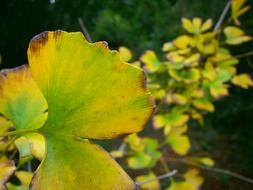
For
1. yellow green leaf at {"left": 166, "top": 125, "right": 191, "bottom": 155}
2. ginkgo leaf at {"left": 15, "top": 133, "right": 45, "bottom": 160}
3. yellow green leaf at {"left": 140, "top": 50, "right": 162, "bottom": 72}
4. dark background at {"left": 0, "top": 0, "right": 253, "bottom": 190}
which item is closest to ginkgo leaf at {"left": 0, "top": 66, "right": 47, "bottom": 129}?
ginkgo leaf at {"left": 15, "top": 133, "right": 45, "bottom": 160}

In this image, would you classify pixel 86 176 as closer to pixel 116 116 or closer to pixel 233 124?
pixel 116 116

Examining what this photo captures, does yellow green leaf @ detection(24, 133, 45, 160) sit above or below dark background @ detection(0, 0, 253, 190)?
above

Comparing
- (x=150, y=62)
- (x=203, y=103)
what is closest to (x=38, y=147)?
(x=150, y=62)

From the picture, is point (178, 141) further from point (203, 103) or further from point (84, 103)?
point (84, 103)

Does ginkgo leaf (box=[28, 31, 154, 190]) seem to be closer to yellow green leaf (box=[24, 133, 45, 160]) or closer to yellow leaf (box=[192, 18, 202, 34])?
yellow green leaf (box=[24, 133, 45, 160])

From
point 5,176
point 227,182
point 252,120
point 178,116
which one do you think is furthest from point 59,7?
point 227,182
